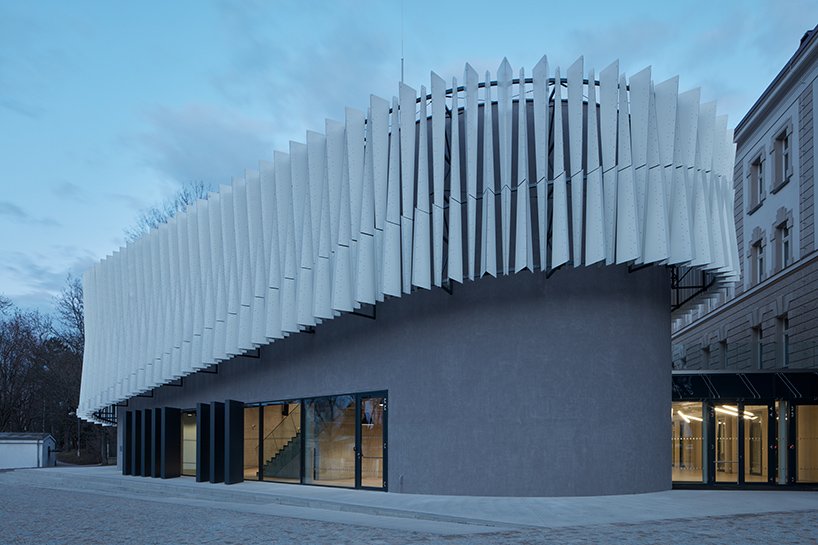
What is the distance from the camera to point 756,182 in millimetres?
37000

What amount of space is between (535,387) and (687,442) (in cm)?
537

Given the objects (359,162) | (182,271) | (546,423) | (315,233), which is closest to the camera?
(546,423)

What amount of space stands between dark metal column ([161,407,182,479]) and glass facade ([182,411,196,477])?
28cm

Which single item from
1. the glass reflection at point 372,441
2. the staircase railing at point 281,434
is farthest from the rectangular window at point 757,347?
the staircase railing at point 281,434

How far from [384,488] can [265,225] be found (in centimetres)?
857

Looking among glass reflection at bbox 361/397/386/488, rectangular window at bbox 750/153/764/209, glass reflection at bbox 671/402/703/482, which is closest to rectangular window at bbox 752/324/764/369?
rectangular window at bbox 750/153/764/209

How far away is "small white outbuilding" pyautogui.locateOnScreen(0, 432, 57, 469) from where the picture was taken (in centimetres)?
5278

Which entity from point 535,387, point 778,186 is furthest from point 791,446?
point 778,186

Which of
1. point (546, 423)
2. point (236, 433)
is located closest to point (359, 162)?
point (546, 423)

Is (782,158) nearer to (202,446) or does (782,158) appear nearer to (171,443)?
(202,446)

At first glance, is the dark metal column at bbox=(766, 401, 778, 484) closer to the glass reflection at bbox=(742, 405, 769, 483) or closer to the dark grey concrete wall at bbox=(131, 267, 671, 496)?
the glass reflection at bbox=(742, 405, 769, 483)

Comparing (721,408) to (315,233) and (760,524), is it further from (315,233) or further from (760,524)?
(315,233)

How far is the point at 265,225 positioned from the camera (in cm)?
2636

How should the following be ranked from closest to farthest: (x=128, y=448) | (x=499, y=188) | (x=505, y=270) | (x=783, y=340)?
(x=505, y=270) < (x=499, y=188) < (x=783, y=340) < (x=128, y=448)
